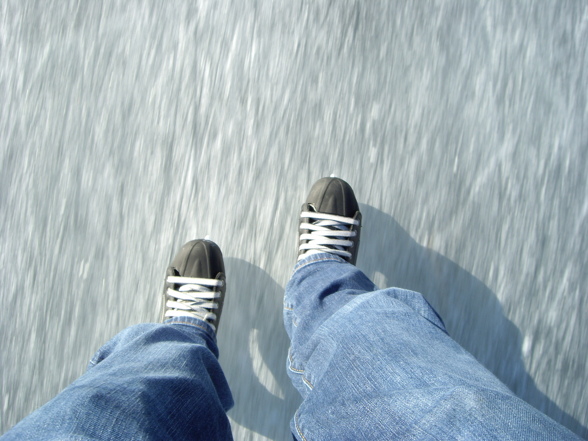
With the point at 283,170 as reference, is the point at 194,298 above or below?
below

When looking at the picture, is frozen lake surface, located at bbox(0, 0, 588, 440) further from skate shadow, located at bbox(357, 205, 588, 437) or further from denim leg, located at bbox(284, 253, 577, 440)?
denim leg, located at bbox(284, 253, 577, 440)

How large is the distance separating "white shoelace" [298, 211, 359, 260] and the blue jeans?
115 mm

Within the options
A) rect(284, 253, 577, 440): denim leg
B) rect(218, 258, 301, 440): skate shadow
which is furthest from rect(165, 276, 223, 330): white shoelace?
rect(284, 253, 577, 440): denim leg

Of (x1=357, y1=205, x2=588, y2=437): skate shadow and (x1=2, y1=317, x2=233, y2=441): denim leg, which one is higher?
(x1=357, y1=205, x2=588, y2=437): skate shadow

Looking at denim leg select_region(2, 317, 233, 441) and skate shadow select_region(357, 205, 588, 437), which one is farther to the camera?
skate shadow select_region(357, 205, 588, 437)

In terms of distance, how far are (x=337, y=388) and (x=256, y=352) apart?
0.30m

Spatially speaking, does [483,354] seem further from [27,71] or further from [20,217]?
[27,71]

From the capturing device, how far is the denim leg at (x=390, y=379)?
1.17 ft

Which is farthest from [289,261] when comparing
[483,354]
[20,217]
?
[20,217]

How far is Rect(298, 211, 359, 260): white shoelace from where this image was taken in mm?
688

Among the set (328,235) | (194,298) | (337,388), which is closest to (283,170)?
(328,235)

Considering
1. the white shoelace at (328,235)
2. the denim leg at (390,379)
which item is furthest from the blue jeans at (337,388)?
the white shoelace at (328,235)

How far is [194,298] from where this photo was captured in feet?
2.22

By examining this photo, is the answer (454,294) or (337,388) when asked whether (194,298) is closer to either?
(337,388)
